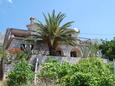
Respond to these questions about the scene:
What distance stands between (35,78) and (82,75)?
7641mm

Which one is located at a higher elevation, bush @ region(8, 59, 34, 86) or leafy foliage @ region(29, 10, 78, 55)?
leafy foliage @ region(29, 10, 78, 55)

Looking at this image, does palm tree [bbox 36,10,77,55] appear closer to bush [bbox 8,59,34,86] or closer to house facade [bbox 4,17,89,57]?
house facade [bbox 4,17,89,57]

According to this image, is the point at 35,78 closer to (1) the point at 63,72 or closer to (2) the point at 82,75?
(1) the point at 63,72

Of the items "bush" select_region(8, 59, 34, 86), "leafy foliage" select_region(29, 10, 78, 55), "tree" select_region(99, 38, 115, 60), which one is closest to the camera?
"bush" select_region(8, 59, 34, 86)

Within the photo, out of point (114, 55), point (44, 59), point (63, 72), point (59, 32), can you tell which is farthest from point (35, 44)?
point (63, 72)

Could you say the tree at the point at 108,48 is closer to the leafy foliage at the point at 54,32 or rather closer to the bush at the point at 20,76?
the leafy foliage at the point at 54,32

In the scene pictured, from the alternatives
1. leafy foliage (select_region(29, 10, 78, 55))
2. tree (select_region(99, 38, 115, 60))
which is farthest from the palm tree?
tree (select_region(99, 38, 115, 60))

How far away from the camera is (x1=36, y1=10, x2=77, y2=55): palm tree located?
29947 millimetres

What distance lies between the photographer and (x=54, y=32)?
29.9m

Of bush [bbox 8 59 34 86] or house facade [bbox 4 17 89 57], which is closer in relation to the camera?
bush [bbox 8 59 34 86]

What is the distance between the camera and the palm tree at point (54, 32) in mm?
29947

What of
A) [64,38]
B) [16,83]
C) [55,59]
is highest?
[64,38]

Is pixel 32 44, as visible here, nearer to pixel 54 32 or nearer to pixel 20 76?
pixel 54 32

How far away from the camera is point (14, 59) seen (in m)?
26.0
